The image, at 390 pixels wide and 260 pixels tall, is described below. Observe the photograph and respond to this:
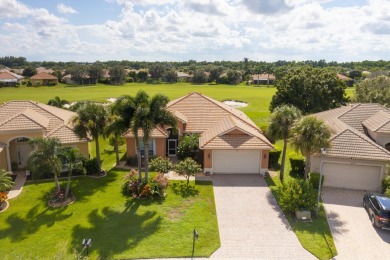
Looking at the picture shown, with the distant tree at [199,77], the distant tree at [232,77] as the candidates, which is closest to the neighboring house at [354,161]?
the distant tree at [232,77]

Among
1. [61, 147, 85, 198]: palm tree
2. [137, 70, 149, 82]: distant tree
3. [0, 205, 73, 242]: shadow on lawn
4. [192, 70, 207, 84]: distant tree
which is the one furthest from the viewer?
[137, 70, 149, 82]: distant tree

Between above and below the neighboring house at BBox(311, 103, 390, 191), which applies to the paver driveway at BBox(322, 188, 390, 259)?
below

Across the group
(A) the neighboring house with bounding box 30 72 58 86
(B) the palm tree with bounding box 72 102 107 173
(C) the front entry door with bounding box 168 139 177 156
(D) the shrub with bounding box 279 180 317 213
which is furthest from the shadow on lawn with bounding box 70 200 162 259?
(A) the neighboring house with bounding box 30 72 58 86

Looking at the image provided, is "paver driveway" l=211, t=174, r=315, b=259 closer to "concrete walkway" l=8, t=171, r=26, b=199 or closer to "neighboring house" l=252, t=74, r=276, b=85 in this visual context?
"concrete walkway" l=8, t=171, r=26, b=199

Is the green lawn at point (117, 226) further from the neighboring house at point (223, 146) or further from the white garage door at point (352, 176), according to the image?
the white garage door at point (352, 176)

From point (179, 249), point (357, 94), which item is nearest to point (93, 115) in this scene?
point (179, 249)

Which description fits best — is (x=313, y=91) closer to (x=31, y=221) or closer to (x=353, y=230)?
(x=353, y=230)

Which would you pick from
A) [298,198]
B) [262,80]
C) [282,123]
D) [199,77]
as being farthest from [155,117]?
[262,80]
